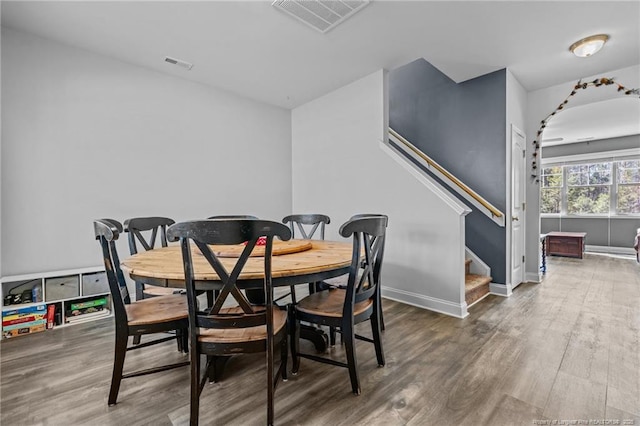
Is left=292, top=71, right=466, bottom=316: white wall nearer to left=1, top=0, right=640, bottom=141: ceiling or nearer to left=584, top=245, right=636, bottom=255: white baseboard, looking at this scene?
left=1, top=0, right=640, bottom=141: ceiling

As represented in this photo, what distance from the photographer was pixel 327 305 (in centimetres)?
179

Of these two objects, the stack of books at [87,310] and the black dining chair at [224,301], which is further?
the stack of books at [87,310]

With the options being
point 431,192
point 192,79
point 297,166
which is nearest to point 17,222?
point 192,79

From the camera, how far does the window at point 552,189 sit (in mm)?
7547

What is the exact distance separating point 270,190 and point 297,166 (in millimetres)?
571

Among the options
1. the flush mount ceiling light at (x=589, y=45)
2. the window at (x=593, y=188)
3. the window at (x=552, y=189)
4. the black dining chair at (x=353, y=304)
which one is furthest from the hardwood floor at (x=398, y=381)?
the window at (x=552, y=189)

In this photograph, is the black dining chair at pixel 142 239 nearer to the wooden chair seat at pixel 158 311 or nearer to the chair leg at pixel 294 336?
the wooden chair seat at pixel 158 311

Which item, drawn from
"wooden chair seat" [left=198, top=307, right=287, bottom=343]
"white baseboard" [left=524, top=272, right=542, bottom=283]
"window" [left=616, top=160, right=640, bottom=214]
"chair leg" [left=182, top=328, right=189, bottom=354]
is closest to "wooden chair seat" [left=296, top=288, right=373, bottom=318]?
"wooden chair seat" [left=198, top=307, right=287, bottom=343]

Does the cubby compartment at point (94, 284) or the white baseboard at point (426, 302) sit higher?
the cubby compartment at point (94, 284)

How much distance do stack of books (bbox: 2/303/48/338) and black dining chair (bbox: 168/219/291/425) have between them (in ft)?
7.02

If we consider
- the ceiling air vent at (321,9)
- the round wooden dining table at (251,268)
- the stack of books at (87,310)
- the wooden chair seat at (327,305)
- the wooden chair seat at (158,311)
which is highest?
the ceiling air vent at (321,9)

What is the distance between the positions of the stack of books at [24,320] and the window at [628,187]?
10.0m

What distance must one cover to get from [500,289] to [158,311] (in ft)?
11.7

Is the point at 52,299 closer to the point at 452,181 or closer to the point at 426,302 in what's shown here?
the point at 426,302
